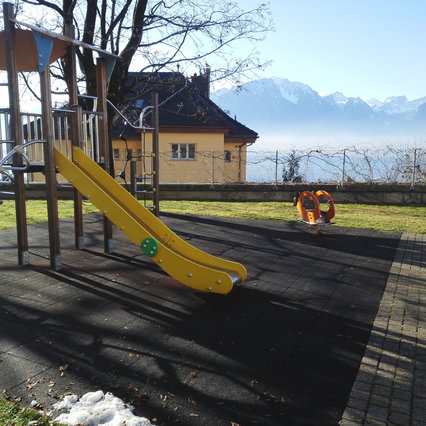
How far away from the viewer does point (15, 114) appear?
525cm

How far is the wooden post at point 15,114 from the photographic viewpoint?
16.4 ft

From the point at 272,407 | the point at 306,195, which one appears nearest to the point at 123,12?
the point at 306,195

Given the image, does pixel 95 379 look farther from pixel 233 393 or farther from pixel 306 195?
pixel 306 195

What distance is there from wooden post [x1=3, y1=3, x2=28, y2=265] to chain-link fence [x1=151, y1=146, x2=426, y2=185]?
389 inches

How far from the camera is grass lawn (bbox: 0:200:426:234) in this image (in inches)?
383

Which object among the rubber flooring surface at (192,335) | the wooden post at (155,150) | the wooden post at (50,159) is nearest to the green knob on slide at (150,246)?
the rubber flooring surface at (192,335)

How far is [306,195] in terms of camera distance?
8.63 meters

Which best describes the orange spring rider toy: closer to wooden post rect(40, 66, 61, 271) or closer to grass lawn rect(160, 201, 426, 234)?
grass lawn rect(160, 201, 426, 234)

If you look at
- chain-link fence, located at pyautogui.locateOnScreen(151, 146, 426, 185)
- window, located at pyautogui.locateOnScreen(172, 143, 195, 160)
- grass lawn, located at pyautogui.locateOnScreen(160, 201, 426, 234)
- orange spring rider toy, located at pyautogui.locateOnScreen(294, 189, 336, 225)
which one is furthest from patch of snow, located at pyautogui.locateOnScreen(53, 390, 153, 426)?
window, located at pyautogui.locateOnScreen(172, 143, 195, 160)

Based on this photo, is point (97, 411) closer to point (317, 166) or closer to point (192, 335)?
point (192, 335)

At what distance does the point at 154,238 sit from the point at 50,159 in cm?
192

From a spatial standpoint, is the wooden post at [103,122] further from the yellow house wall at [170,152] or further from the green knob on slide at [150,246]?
the yellow house wall at [170,152]

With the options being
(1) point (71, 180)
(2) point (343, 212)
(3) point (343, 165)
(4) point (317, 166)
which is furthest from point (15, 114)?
(4) point (317, 166)

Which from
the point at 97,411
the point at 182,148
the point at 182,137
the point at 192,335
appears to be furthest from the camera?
the point at 182,148
